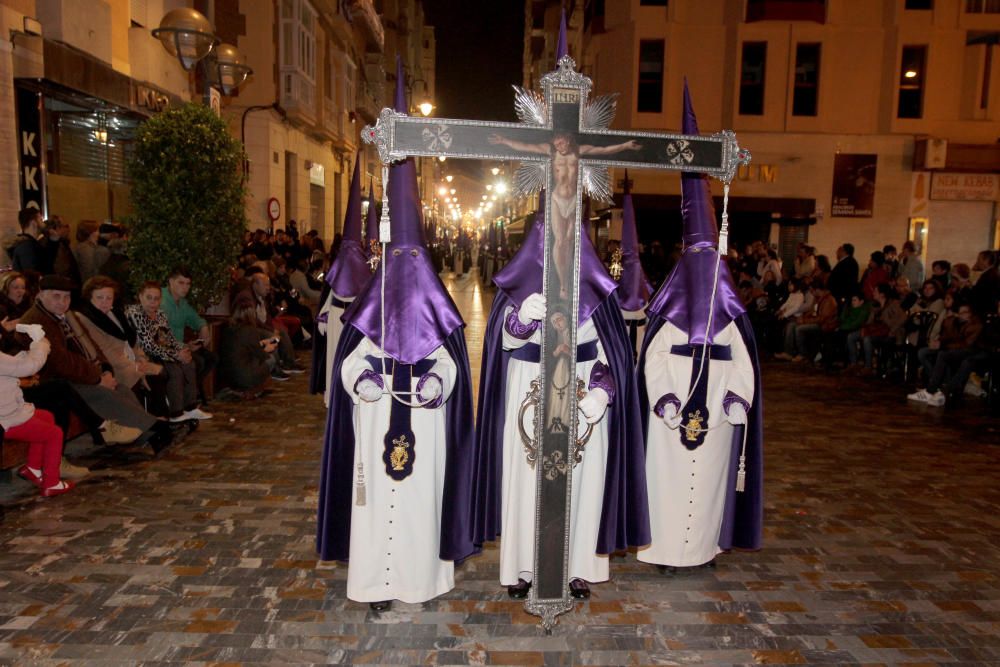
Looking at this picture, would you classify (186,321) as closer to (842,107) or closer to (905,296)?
(905,296)

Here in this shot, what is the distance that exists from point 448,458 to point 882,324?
10229mm

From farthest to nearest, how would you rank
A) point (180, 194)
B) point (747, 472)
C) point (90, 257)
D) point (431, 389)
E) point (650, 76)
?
1. point (650, 76)
2. point (90, 257)
3. point (180, 194)
4. point (747, 472)
5. point (431, 389)

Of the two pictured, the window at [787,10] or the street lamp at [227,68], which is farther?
the window at [787,10]

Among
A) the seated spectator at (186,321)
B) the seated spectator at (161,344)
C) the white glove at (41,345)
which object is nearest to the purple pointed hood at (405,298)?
the white glove at (41,345)

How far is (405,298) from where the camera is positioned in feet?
13.8

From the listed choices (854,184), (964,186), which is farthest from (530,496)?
(964,186)

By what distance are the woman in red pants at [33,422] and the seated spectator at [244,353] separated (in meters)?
3.54

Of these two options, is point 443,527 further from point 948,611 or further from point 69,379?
point 69,379

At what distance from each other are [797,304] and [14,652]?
13.2m

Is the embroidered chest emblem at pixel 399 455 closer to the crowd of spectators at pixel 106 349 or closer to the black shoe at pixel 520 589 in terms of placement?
the black shoe at pixel 520 589

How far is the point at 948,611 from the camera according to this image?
4.49m

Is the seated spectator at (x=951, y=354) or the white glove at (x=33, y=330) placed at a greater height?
the white glove at (x=33, y=330)

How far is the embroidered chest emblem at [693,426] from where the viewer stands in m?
4.83

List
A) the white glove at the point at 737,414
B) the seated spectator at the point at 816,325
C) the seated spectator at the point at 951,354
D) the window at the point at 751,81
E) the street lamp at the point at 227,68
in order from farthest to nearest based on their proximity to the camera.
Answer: the window at the point at 751,81
the seated spectator at the point at 816,325
the street lamp at the point at 227,68
the seated spectator at the point at 951,354
the white glove at the point at 737,414
